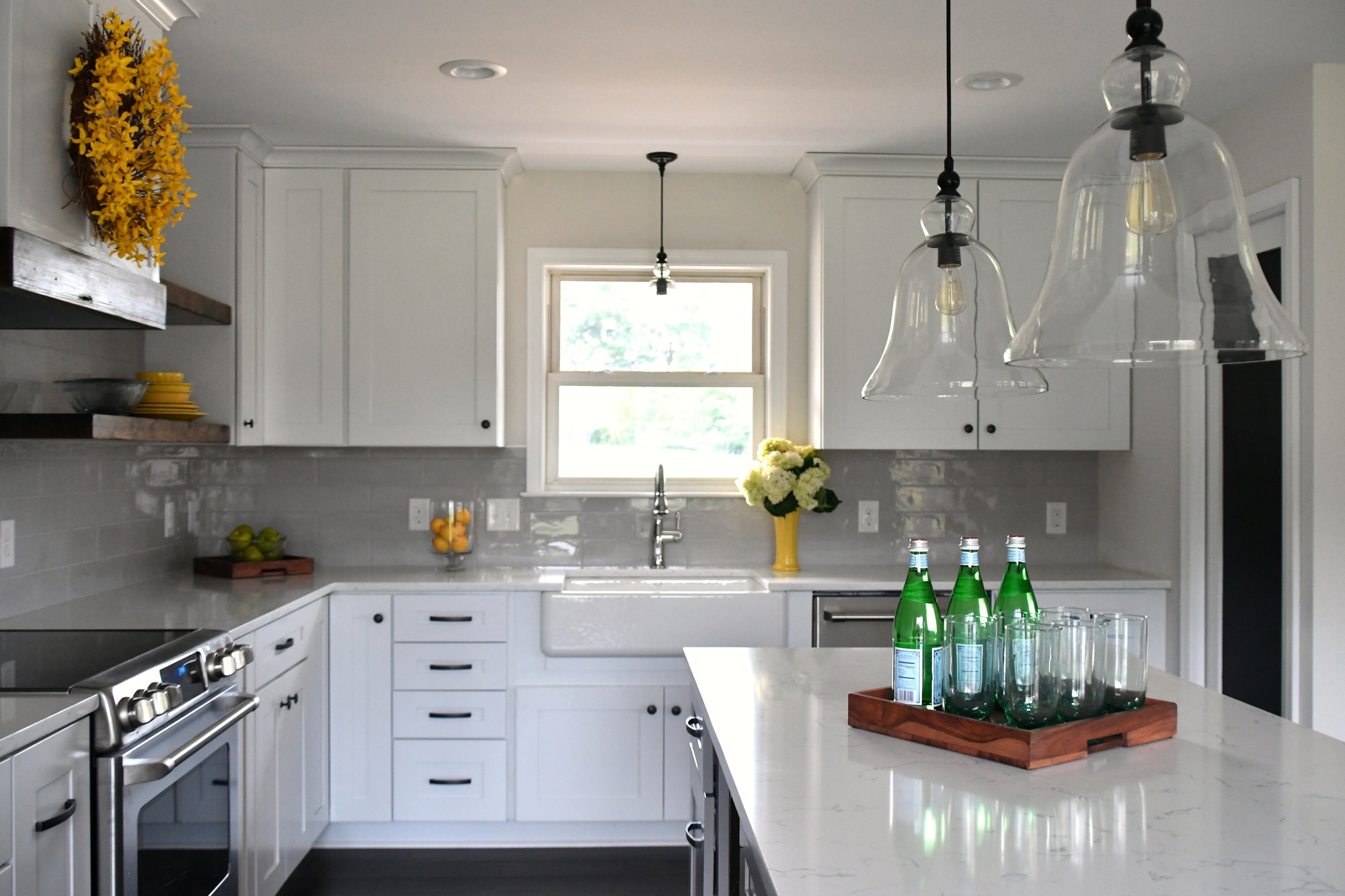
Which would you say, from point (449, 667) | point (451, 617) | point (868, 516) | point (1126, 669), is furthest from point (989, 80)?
point (449, 667)

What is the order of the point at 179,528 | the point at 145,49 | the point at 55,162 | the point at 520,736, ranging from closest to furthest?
the point at 55,162, the point at 145,49, the point at 520,736, the point at 179,528

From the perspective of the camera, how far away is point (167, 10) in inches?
98.8

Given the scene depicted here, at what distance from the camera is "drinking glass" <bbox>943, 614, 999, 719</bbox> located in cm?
154

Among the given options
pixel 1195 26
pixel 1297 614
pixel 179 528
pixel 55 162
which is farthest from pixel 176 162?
pixel 1297 614

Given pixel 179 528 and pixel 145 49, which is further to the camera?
pixel 179 528

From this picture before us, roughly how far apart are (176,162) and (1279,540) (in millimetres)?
3145

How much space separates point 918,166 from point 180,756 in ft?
9.83

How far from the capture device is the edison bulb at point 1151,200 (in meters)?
1.09

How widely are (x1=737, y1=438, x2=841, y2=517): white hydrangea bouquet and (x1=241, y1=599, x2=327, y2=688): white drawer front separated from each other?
5.06 ft

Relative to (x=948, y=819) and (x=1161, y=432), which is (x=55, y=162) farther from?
(x=1161, y=432)

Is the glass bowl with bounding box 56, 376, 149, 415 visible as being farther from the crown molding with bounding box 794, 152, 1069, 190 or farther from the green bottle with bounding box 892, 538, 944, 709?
the crown molding with bounding box 794, 152, 1069, 190

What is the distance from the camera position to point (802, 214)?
4.07m

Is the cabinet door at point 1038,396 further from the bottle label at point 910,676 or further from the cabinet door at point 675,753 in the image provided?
the bottle label at point 910,676

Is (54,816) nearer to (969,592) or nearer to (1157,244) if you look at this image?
(969,592)
